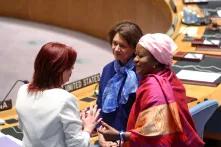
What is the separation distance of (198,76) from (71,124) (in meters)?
1.76

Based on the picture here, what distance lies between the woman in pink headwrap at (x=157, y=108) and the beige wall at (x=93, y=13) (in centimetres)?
325

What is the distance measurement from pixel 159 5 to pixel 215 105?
3.55 metres

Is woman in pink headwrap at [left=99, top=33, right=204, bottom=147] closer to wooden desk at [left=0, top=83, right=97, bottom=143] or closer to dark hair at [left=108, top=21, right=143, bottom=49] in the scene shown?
dark hair at [left=108, top=21, right=143, bottom=49]

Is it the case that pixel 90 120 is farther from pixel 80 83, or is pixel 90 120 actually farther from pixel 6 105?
pixel 80 83

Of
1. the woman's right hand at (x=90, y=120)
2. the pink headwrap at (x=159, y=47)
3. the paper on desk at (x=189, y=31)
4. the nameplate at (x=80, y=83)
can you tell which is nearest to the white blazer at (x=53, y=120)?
the woman's right hand at (x=90, y=120)

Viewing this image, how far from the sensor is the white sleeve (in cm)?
225

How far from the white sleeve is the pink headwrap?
1.45ft

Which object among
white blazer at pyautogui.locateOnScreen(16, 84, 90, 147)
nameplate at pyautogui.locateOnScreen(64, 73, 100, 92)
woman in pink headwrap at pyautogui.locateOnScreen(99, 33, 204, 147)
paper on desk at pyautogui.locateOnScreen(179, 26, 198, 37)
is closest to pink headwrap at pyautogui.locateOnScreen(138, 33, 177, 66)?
woman in pink headwrap at pyautogui.locateOnScreen(99, 33, 204, 147)

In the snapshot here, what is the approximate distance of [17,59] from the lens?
722cm

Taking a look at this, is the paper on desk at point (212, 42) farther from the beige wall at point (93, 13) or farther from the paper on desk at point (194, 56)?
the beige wall at point (93, 13)

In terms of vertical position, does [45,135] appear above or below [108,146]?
above

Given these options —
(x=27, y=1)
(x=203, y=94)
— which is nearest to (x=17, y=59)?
(x=27, y=1)

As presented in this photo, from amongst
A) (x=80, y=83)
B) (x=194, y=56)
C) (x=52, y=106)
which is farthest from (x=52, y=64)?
(x=194, y=56)

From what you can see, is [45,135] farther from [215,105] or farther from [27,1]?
[27,1]
